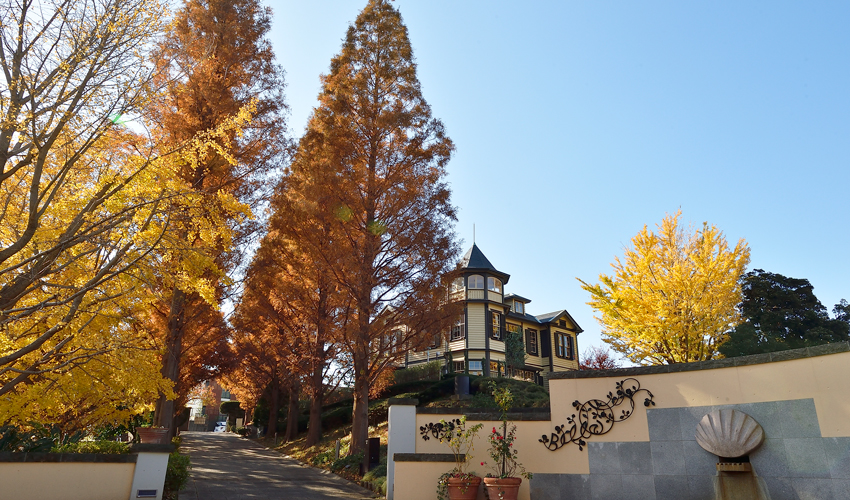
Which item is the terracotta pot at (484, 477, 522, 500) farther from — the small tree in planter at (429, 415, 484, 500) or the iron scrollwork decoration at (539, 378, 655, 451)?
the iron scrollwork decoration at (539, 378, 655, 451)

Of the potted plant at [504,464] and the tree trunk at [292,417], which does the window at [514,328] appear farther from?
the potted plant at [504,464]

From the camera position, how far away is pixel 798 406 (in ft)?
20.6

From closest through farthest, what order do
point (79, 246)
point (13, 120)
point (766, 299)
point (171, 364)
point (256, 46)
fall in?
point (13, 120) → point (79, 246) → point (171, 364) → point (256, 46) → point (766, 299)

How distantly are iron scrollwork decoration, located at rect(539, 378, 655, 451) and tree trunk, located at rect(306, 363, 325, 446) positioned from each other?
1192 cm

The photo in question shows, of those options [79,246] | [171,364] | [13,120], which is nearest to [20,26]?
[13,120]

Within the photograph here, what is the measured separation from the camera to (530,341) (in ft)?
120

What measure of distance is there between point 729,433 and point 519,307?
3016cm

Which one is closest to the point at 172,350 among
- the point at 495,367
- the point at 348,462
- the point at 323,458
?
the point at 348,462

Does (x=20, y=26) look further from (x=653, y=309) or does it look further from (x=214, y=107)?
(x=653, y=309)

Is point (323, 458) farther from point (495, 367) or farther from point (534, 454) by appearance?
point (495, 367)

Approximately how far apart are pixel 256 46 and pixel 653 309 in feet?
46.8

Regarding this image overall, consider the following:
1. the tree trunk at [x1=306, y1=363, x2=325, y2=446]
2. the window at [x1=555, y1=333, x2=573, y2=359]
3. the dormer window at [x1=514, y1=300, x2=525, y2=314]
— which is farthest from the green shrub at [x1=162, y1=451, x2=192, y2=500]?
the window at [x1=555, y1=333, x2=573, y2=359]

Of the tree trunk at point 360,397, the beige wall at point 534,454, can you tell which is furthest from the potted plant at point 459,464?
the tree trunk at point 360,397

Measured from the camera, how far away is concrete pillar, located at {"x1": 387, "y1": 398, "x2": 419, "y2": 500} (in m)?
9.91
